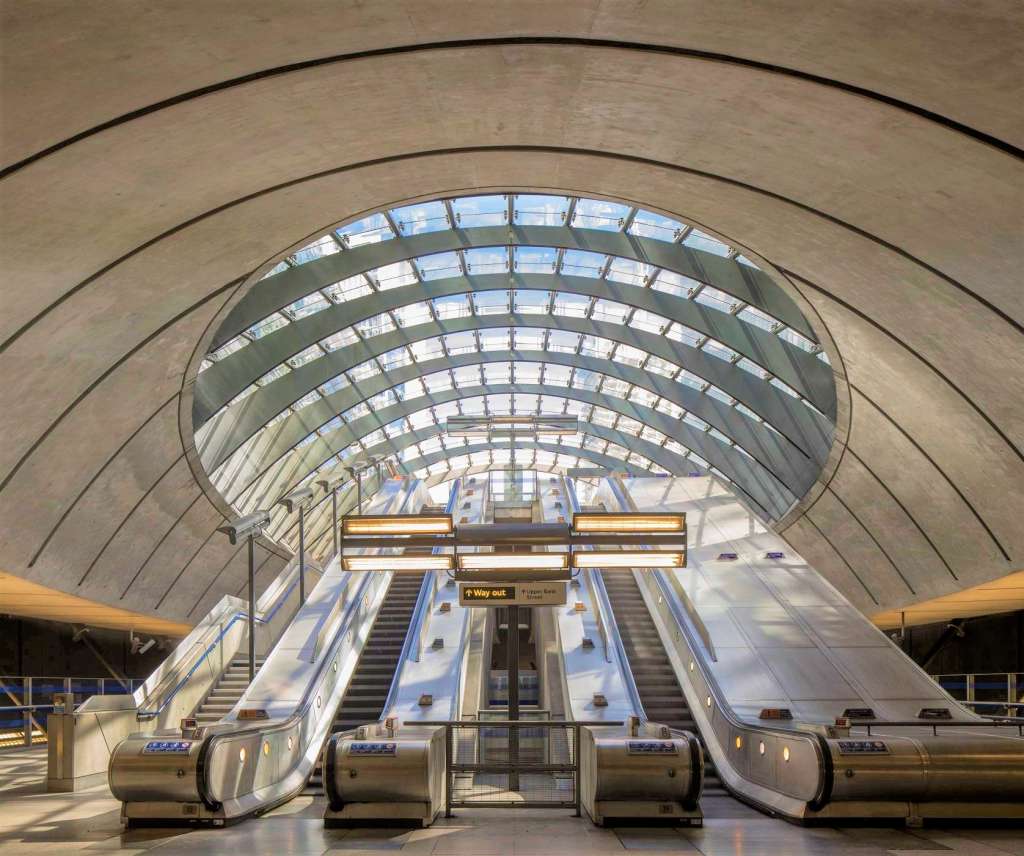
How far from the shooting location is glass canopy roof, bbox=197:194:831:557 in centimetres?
2961

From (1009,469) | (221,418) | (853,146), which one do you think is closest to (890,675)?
(1009,469)

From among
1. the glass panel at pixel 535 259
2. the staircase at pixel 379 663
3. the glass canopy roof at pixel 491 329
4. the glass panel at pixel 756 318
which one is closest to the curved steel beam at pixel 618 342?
the glass canopy roof at pixel 491 329

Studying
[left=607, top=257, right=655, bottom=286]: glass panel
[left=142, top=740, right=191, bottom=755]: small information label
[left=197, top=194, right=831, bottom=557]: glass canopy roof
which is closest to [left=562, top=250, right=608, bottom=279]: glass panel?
[left=197, top=194, right=831, bottom=557]: glass canopy roof

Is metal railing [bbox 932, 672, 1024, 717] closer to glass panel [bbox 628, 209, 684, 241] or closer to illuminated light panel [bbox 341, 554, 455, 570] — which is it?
glass panel [bbox 628, 209, 684, 241]

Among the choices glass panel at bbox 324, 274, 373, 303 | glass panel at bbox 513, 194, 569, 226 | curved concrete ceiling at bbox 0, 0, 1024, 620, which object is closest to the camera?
curved concrete ceiling at bbox 0, 0, 1024, 620

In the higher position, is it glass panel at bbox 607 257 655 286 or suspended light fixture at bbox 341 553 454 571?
glass panel at bbox 607 257 655 286

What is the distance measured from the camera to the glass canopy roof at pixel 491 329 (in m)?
29.6

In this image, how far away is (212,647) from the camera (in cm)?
2053

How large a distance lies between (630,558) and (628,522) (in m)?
0.56

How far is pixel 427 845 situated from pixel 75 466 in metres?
14.3

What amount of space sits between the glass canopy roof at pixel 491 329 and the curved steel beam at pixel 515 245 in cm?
6

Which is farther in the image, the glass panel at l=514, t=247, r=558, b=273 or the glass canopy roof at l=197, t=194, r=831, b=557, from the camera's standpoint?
the glass panel at l=514, t=247, r=558, b=273

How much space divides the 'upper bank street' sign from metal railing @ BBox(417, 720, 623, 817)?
164cm

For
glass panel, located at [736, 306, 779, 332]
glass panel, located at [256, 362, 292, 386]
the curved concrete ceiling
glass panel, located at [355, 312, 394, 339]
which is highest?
glass panel, located at [355, 312, 394, 339]
